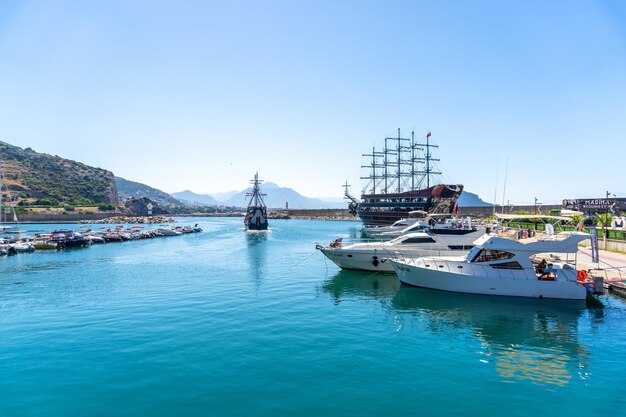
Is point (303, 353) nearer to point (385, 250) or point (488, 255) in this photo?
point (488, 255)

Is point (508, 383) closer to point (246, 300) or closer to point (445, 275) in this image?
point (445, 275)

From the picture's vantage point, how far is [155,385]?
12.7 meters

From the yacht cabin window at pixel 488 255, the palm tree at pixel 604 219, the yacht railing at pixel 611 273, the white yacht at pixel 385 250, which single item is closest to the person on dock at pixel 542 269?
the yacht cabin window at pixel 488 255

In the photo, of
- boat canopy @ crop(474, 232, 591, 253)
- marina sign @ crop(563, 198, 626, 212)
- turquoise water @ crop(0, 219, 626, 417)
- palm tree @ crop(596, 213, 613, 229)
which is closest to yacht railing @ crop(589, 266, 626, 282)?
turquoise water @ crop(0, 219, 626, 417)

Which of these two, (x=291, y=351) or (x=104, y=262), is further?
(x=104, y=262)

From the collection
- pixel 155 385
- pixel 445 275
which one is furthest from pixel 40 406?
pixel 445 275

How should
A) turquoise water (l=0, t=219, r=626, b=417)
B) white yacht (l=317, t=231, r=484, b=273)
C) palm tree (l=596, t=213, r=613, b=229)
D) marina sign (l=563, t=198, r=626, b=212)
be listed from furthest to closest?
marina sign (l=563, t=198, r=626, b=212), palm tree (l=596, t=213, r=613, b=229), white yacht (l=317, t=231, r=484, b=273), turquoise water (l=0, t=219, r=626, b=417)

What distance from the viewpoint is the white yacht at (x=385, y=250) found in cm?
3478

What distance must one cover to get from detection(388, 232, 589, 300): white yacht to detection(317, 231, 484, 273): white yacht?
8290 millimetres

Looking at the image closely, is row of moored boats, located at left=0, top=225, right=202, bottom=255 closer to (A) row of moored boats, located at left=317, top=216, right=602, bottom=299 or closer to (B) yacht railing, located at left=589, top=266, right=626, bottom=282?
(A) row of moored boats, located at left=317, top=216, right=602, bottom=299

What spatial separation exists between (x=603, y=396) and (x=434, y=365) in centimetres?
540

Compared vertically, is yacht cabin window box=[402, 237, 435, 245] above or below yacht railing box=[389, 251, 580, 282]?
above

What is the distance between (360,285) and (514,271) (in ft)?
37.3

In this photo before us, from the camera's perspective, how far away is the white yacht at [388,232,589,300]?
2419 centimetres
